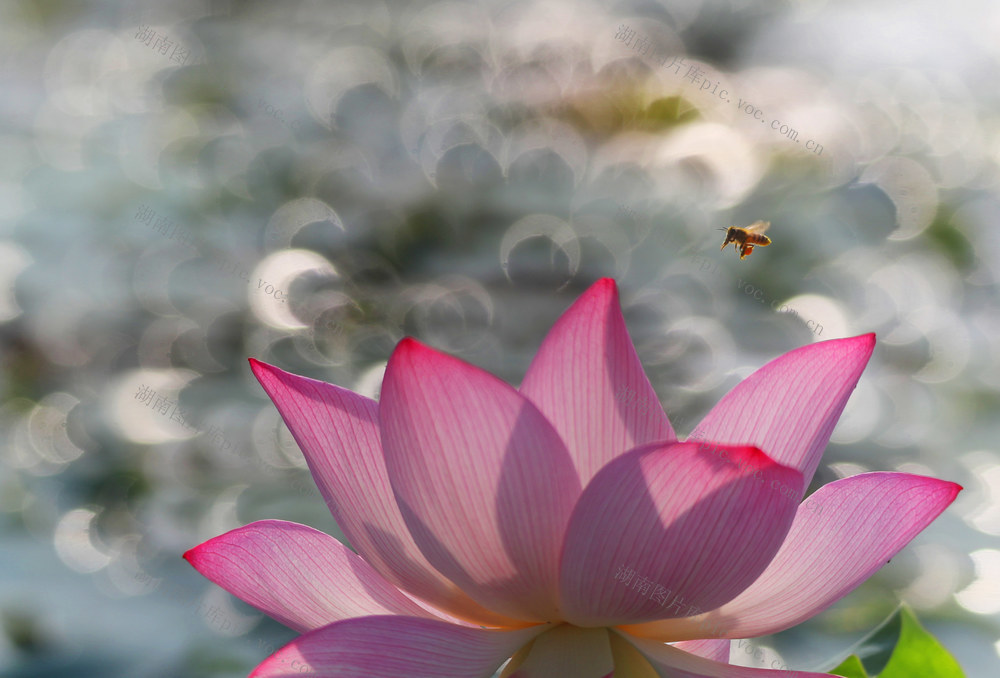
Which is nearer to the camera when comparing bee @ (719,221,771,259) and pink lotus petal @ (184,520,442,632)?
pink lotus petal @ (184,520,442,632)

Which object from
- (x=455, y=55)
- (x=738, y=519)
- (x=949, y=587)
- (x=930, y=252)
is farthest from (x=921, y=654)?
(x=455, y=55)

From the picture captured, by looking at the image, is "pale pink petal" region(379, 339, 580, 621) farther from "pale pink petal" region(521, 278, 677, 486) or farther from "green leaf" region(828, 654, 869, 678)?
"green leaf" region(828, 654, 869, 678)

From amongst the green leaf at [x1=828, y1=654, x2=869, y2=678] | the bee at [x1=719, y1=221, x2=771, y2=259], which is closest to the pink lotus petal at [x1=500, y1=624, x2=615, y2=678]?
the green leaf at [x1=828, y1=654, x2=869, y2=678]

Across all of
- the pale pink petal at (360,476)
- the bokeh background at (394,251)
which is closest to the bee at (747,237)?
the pale pink petal at (360,476)

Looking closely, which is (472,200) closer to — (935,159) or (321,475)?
(935,159)

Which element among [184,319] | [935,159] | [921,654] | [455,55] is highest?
[455,55]

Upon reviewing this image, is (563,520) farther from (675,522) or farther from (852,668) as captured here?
(852,668)
